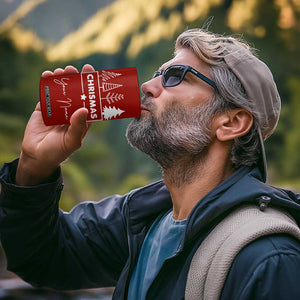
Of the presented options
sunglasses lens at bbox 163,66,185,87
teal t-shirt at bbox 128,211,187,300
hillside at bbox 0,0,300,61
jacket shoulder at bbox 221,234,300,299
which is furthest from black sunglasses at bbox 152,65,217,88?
hillside at bbox 0,0,300,61

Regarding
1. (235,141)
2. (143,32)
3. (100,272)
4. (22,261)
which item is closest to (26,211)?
(22,261)

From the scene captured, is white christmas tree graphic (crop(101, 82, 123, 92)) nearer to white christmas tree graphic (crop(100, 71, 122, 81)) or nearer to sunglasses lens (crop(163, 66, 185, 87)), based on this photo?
white christmas tree graphic (crop(100, 71, 122, 81))

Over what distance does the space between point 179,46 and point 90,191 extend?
376cm

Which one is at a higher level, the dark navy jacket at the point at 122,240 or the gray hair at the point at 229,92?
the gray hair at the point at 229,92

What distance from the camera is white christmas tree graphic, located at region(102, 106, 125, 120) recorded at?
146 cm

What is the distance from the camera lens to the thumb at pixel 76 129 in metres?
1.43

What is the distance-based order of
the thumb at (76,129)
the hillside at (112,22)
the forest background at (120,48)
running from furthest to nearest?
the hillside at (112,22) < the forest background at (120,48) < the thumb at (76,129)

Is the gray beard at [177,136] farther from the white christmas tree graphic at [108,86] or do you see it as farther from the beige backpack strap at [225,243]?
the beige backpack strap at [225,243]

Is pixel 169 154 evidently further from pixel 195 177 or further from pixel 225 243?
pixel 225 243

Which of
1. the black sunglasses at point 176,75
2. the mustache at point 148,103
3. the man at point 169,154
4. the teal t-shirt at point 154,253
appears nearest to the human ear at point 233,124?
the man at point 169,154

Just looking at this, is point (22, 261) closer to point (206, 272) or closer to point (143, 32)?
point (206, 272)

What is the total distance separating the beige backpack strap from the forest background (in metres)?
4.13

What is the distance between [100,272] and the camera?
1.82 meters

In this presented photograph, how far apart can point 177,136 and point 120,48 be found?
4549 mm
